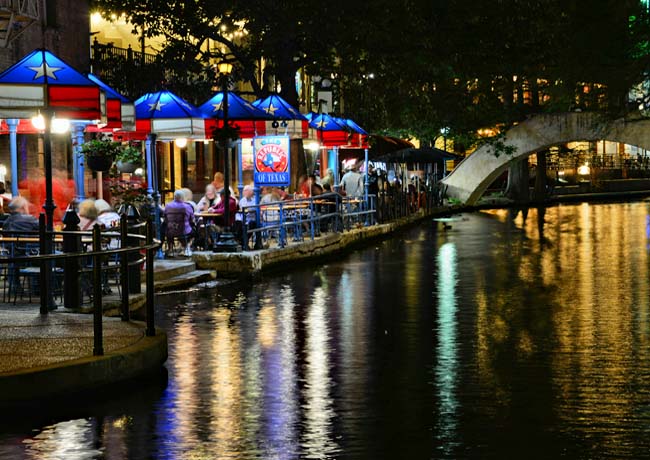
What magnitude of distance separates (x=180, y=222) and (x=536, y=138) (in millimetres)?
33161

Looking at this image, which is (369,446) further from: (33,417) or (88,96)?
(88,96)

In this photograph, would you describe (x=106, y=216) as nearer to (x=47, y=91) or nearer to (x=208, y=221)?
(x=208, y=221)

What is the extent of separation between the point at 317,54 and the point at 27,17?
46.2 ft

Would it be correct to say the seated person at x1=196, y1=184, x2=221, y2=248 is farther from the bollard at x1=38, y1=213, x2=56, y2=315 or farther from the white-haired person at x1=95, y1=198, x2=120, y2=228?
the bollard at x1=38, y1=213, x2=56, y2=315

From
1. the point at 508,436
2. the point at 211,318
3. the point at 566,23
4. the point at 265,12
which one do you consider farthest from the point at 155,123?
the point at 566,23

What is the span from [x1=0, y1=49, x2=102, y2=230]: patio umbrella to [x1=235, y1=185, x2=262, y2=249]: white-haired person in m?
6.07

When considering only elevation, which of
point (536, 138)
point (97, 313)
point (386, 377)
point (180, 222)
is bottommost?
point (386, 377)

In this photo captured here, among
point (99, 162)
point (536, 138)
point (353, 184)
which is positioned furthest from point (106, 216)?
point (536, 138)

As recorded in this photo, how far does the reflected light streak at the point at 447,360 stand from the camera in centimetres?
923

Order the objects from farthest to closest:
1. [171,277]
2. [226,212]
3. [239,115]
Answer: [239,115], [226,212], [171,277]

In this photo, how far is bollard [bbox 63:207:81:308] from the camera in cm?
1462

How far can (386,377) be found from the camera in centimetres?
1141

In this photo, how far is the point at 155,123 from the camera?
23.2 metres

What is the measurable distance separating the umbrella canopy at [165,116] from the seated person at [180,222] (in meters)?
1.32
